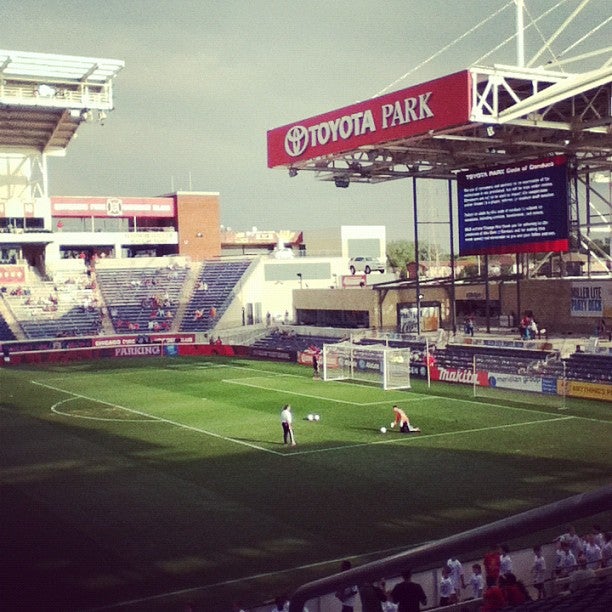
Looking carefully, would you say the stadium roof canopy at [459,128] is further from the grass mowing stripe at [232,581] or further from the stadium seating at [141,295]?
the stadium seating at [141,295]

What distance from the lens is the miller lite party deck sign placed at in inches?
1254

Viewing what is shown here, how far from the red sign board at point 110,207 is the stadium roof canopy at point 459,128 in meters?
41.1

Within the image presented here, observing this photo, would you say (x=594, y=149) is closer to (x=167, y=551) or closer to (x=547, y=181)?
(x=547, y=181)

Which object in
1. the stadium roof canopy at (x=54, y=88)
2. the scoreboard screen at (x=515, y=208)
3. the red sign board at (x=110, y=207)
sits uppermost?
the stadium roof canopy at (x=54, y=88)

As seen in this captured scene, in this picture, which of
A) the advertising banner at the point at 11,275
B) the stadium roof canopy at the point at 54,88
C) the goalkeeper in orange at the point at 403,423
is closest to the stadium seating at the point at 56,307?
the advertising banner at the point at 11,275

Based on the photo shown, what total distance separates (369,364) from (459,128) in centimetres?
1449

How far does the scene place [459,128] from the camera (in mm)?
32875

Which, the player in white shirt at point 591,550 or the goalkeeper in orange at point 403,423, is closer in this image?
the player in white shirt at point 591,550

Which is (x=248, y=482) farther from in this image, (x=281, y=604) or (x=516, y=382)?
(x=516, y=382)

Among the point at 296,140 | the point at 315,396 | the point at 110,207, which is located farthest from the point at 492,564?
the point at 110,207

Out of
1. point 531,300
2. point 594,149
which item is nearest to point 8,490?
point 594,149

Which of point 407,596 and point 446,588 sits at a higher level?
point 407,596

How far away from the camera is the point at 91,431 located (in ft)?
103

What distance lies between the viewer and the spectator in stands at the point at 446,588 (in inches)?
487
